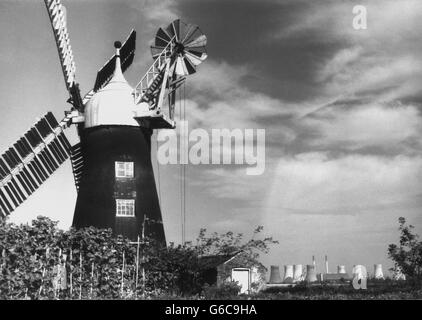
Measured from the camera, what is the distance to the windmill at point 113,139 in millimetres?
24688

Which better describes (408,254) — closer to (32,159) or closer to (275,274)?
(32,159)

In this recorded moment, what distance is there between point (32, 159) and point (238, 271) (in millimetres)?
9825

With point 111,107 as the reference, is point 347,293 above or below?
below

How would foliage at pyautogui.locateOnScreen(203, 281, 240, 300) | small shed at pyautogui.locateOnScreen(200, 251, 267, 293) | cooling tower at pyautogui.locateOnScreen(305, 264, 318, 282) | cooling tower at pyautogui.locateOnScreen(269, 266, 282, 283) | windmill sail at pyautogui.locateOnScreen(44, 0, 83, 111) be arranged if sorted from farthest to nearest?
cooling tower at pyautogui.locateOnScreen(269, 266, 282, 283)
cooling tower at pyautogui.locateOnScreen(305, 264, 318, 282)
small shed at pyautogui.locateOnScreen(200, 251, 267, 293)
windmill sail at pyautogui.locateOnScreen(44, 0, 83, 111)
foliage at pyautogui.locateOnScreen(203, 281, 240, 300)

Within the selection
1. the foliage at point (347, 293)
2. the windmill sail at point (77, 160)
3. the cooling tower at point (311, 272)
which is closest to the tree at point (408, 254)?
the foliage at point (347, 293)

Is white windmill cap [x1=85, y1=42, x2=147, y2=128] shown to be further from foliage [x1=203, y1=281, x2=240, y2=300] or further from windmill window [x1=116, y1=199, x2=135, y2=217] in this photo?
foliage [x1=203, y1=281, x2=240, y2=300]

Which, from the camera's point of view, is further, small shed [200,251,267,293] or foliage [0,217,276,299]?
small shed [200,251,267,293]

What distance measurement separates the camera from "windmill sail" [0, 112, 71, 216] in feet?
79.3

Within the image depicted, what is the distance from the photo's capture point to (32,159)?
83.7 feet

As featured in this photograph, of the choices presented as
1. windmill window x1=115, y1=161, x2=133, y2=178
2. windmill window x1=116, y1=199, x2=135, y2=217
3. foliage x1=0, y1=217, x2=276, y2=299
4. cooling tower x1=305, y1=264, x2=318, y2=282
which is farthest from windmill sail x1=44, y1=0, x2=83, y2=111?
cooling tower x1=305, y1=264, x2=318, y2=282

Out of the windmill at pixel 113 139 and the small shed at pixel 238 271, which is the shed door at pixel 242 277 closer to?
the small shed at pixel 238 271

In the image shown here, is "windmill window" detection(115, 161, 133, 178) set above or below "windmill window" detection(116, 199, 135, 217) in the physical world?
above

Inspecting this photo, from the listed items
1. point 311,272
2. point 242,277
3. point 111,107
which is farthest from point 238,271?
point 311,272
